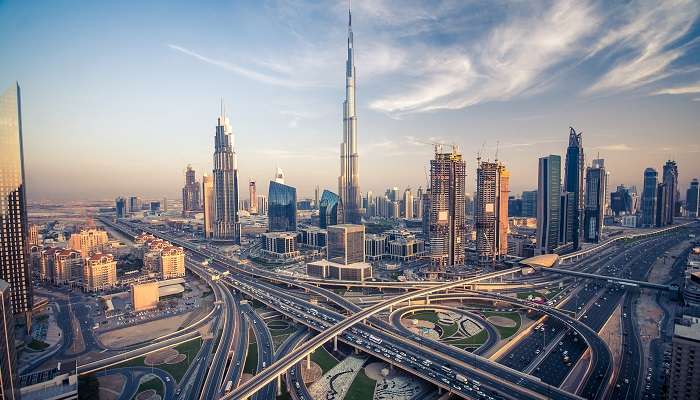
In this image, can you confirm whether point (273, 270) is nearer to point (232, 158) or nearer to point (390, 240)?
point (390, 240)

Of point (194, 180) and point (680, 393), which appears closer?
point (680, 393)

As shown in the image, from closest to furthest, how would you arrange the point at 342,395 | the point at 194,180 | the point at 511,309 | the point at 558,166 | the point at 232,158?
the point at 342,395
the point at 511,309
the point at 558,166
the point at 232,158
the point at 194,180

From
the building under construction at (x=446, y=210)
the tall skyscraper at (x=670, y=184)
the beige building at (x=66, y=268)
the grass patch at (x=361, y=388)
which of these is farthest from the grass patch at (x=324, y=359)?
the tall skyscraper at (x=670, y=184)

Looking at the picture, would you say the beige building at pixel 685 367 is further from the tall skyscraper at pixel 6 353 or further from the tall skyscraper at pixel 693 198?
the tall skyscraper at pixel 693 198

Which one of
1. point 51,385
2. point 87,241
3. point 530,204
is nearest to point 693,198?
point 530,204

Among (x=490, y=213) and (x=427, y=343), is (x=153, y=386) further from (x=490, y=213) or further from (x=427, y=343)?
(x=490, y=213)

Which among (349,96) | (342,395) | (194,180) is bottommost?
(342,395)

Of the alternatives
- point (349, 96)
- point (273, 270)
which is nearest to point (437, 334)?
point (273, 270)

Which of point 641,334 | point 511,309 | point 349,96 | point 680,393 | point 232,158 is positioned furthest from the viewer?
point 349,96
